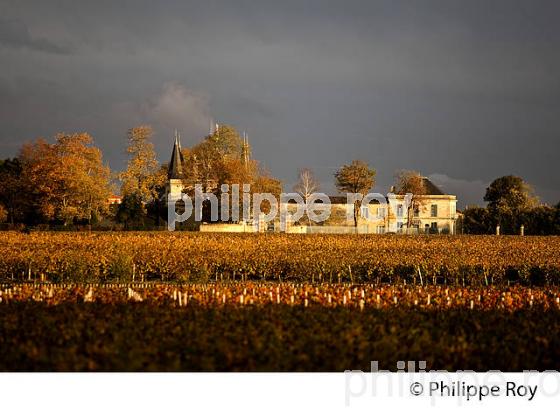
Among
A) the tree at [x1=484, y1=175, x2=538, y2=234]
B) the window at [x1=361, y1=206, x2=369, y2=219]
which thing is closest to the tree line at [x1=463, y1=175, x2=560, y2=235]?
the tree at [x1=484, y1=175, x2=538, y2=234]

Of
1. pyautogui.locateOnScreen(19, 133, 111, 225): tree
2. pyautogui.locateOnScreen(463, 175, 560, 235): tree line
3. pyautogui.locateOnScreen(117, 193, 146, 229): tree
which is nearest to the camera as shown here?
pyautogui.locateOnScreen(19, 133, 111, 225): tree

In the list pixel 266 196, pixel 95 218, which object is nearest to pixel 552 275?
pixel 266 196

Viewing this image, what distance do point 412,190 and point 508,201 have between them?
12731 mm

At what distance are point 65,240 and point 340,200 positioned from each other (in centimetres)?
5075

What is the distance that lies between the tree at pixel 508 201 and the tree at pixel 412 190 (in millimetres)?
8519

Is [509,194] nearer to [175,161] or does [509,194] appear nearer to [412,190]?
[412,190]

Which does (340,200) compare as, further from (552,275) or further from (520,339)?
(520,339)

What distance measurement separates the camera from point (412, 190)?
8031cm

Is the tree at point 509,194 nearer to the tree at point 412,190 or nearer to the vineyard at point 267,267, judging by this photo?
the tree at point 412,190

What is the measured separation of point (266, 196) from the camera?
60.8 meters

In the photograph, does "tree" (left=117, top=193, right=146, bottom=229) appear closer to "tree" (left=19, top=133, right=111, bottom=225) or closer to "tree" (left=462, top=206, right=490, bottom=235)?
"tree" (left=19, top=133, right=111, bottom=225)

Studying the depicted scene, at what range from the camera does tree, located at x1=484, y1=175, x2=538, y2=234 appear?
76875mm

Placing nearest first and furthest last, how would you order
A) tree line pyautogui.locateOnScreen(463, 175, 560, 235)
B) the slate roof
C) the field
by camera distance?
the field
tree line pyautogui.locateOnScreen(463, 175, 560, 235)
the slate roof

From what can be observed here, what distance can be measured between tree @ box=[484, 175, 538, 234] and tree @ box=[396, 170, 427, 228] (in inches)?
335
